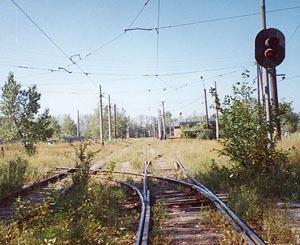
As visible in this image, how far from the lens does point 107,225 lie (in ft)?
14.2

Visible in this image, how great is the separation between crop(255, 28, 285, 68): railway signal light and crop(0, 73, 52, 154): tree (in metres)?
19.6

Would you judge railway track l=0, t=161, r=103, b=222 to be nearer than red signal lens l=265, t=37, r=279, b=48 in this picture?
Yes

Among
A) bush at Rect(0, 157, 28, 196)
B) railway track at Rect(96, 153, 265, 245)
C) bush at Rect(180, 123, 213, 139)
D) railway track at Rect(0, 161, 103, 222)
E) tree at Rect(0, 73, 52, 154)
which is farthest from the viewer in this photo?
bush at Rect(180, 123, 213, 139)

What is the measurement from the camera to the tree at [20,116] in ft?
66.4

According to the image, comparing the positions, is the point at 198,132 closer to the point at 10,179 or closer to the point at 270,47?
the point at 270,47

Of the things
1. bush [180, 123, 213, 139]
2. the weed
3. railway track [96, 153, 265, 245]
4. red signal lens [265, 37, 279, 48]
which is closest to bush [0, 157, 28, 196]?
railway track [96, 153, 265, 245]

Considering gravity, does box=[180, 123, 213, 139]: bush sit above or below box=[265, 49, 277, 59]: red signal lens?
below

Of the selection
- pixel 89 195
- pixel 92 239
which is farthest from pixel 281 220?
pixel 89 195

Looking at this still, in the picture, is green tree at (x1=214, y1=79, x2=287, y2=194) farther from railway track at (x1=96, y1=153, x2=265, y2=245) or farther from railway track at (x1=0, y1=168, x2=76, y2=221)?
railway track at (x1=0, y1=168, x2=76, y2=221)

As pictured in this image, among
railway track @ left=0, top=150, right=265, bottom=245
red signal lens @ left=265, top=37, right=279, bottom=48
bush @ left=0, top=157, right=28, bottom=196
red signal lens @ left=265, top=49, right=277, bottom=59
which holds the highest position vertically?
red signal lens @ left=265, top=37, right=279, bottom=48

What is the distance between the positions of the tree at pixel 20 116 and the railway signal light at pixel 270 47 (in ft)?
64.2

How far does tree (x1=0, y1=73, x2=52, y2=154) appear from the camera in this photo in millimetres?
20236

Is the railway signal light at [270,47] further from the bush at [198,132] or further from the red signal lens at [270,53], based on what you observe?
the bush at [198,132]

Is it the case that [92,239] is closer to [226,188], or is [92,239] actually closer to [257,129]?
[226,188]
